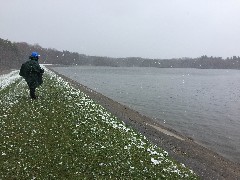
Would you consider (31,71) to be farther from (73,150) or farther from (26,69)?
(73,150)

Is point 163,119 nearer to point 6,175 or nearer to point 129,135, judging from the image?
point 129,135

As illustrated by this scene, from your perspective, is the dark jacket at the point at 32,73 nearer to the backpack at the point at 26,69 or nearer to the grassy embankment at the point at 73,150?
the backpack at the point at 26,69

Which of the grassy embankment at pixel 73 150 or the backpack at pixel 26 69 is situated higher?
the backpack at pixel 26 69

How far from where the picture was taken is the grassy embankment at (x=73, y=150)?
36.6ft

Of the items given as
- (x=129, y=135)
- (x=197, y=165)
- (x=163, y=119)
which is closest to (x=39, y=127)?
(x=129, y=135)

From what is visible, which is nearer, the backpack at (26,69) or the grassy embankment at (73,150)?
the grassy embankment at (73,150)

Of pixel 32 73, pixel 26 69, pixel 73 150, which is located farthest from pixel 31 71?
pixel 73 150

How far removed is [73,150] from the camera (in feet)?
42.7

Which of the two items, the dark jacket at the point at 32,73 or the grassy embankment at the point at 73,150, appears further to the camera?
the dark jacket at the point at 32,73

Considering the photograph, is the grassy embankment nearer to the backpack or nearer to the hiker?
the hiker

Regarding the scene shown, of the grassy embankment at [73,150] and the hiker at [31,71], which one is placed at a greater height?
the hiker at [31,71]

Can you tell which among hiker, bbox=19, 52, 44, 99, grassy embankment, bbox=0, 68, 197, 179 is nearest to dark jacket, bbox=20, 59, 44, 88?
hiker, bbox=19, 52, 44, 99

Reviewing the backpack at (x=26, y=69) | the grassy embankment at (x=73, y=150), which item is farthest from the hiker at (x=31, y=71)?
the grassy embankment at (x=73, y=150)

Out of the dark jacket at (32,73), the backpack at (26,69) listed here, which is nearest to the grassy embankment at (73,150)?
the dark jacket at (32,73)
